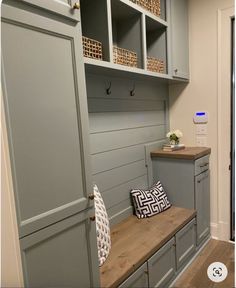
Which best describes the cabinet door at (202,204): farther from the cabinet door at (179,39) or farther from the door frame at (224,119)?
the cabinet door at (179,39)

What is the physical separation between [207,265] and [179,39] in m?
2.32

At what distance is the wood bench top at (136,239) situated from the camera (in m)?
1.59

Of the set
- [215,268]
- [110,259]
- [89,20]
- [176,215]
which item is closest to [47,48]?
[89,20]

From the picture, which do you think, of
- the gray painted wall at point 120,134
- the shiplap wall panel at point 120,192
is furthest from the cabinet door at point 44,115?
the shiplap wall panel at point 120,192

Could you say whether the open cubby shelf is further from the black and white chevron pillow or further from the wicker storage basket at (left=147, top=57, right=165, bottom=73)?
the black and white chevron pillow

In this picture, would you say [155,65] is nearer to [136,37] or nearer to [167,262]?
[136,37]

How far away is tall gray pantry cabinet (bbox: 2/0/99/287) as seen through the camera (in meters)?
0.98

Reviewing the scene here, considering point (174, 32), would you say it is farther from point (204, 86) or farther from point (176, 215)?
point (176, 215)

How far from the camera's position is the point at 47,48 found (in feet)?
3.57

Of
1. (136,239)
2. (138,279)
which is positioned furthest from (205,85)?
(138,279)

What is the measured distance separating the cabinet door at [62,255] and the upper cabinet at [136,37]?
102 cm

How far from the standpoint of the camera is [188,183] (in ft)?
8.18

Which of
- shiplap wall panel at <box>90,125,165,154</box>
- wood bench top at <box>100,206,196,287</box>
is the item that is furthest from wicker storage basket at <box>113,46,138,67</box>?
wood bench top at <box>100,206,196,287</box>

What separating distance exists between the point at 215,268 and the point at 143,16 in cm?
241
